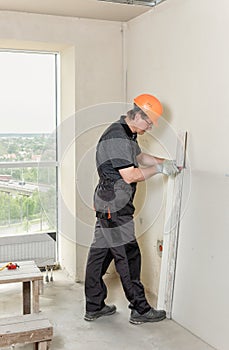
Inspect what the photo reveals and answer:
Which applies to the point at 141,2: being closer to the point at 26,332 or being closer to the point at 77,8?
the point at 77,8

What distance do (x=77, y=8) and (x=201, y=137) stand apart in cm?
146

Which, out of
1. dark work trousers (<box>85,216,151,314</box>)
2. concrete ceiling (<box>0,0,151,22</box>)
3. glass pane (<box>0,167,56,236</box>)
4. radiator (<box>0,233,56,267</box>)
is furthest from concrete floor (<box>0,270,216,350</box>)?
concrete ceiling (<box>0,0,151,22</box>)

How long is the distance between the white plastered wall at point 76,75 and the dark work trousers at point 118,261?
785mm

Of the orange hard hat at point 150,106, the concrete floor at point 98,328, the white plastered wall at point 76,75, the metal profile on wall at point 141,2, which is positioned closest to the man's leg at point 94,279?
the concrete floor at point 98,328

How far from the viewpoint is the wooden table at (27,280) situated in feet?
10.4

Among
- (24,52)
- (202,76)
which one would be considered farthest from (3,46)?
(202,76)

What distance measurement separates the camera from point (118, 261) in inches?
135

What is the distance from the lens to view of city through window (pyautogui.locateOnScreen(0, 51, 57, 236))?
440 centimetres

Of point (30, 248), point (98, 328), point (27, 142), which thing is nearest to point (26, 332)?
point (98, 328)

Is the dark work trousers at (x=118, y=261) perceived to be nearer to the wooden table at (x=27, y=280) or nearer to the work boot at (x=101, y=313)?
the work boot at (x=101, y=313)

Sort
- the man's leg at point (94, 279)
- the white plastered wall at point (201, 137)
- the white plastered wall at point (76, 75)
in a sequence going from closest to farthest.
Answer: the white plastered wall at point (201, 137) < the man's leg at point (94, 279) < the white plastered wall at point (76, 75)

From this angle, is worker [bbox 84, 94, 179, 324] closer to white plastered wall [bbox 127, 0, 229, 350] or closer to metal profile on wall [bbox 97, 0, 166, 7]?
white plastered wall [bbox 127, 0, 229, 350]

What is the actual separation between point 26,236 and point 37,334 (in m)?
1.76

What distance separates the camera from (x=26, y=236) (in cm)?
450
